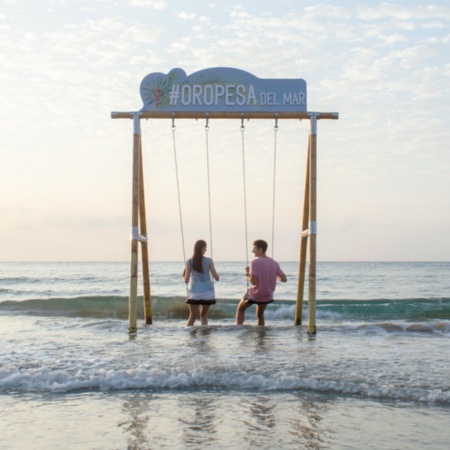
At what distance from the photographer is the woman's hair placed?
32.8ft

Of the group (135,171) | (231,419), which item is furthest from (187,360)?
(135,171)

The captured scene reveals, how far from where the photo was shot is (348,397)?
5773 mm

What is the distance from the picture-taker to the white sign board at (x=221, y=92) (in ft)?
31.6

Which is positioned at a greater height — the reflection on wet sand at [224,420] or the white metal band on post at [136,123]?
the white metal band on post at [136,123]

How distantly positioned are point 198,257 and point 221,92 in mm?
2486

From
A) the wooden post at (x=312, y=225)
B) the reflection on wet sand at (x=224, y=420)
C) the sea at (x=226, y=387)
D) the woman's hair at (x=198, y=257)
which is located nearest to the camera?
the reflection on wet sand at (x=224, y=420)

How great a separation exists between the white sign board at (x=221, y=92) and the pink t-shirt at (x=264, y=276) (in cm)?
237

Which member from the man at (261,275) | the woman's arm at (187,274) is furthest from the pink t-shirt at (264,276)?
the woman's arm at (187,274)

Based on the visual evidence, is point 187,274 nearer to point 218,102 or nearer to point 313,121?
point 218,102

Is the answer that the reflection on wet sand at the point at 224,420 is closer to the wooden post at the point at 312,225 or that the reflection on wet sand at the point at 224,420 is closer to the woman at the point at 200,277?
the wooden post at the point at 312,225

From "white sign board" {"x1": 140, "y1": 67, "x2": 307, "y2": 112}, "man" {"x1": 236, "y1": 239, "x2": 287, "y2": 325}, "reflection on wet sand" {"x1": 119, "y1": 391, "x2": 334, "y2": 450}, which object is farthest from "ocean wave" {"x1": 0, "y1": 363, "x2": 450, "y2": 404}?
"white sign board" {"x1": 140, "y1": 67, "x2": 307, "y2": 112}

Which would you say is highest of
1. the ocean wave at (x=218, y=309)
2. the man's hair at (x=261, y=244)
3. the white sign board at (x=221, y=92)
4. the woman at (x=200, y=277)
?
the white sign board at (x=221, y=92)

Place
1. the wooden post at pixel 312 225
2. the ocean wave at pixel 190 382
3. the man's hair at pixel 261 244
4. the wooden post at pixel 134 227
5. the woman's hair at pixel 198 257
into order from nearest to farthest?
the ocean wave at pixel 190 382 → the wooden post at pixel 312 225 → the wooden post at pixel 134 227 → the woman's hair at pixel 198 257 → the man's hair at pixel 261 244

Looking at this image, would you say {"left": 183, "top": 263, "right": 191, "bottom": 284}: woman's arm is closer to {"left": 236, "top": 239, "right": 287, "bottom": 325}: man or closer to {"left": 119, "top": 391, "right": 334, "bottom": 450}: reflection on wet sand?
{"left": 236, "top": 239, "right": 287, "bottom": 325}: man
